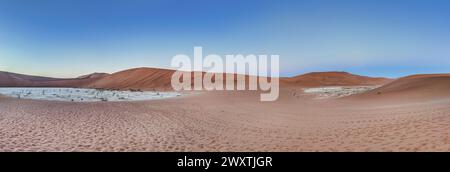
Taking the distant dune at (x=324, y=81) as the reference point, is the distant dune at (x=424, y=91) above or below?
below

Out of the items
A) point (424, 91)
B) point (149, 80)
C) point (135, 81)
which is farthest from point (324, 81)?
point (424, 91)

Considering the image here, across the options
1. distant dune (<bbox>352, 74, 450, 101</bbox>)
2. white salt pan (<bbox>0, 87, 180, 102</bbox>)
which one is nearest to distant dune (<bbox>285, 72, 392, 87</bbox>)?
distant dune (<bbox>352, 74, 450, 101</bbox>)

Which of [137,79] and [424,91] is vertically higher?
[137,79]

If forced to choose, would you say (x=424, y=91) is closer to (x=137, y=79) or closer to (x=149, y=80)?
(x=149, y=80)

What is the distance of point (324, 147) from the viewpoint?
681 centimetres

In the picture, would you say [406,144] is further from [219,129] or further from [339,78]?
[339,78]

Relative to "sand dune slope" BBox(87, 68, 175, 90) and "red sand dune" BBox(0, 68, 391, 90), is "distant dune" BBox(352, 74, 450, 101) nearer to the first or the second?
"red sand dune" BBox(0, 68, 391, 90)

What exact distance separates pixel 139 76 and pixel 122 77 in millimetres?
6277

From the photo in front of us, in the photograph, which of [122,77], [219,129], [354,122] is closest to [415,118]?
[354,122]

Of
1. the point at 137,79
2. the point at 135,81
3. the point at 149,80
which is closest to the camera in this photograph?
the point at 149,80

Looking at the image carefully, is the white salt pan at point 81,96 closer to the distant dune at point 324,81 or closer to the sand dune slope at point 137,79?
the sand dune slope at point 137,79

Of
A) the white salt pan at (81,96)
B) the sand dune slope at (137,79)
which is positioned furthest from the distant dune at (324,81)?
the white salt pan at (81,96)

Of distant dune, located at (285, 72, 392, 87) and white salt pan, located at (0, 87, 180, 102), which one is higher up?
distant dune, located at (285, 72, 392, 87)
